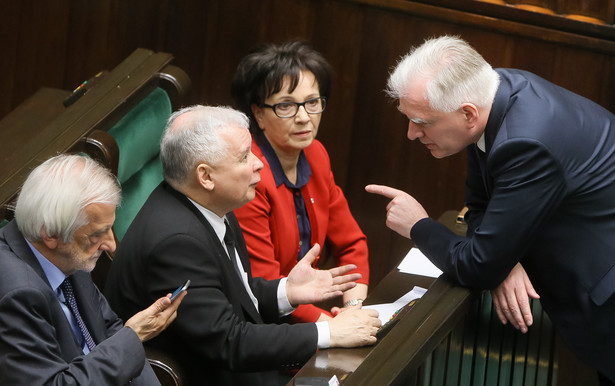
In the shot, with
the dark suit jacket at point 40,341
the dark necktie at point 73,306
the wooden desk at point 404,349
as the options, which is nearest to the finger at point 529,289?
the wooden desk at point 404,349

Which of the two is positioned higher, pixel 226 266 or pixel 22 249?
pixel 22 249

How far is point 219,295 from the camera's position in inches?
96.0

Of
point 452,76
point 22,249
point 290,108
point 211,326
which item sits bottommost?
point 211,326

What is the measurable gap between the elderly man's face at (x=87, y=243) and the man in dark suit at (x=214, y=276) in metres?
0.21

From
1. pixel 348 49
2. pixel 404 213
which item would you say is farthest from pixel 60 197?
pixel 348 49

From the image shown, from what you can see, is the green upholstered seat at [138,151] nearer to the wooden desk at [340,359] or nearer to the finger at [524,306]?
the wooden desk at [340,359]

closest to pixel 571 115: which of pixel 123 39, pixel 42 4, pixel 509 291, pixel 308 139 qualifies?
pixel 509 291

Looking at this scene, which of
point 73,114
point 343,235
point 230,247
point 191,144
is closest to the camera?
point 191,144

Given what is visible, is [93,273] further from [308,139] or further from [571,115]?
[571,115]

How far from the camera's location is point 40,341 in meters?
2.07

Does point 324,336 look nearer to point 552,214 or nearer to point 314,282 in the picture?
point 314,282

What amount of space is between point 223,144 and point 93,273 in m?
0.66

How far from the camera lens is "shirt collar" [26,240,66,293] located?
218cm

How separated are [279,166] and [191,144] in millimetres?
696
